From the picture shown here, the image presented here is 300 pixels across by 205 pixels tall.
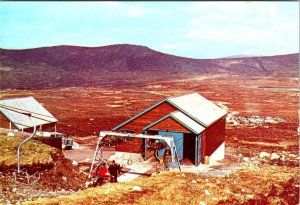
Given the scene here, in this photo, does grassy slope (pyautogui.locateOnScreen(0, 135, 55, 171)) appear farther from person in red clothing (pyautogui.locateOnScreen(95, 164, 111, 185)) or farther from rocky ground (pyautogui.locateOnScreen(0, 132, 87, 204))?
person in red clothing (pyautogui.locateOnScreen(95, 164, 111, 185))

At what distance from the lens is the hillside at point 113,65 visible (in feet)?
506

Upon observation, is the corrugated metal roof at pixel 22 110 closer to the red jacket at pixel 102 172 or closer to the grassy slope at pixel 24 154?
the grassy slope at pixel 24 154

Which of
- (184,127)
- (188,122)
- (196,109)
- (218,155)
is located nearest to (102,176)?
(184,127)

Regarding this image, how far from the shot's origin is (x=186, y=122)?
1056 inches

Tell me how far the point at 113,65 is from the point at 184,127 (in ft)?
513

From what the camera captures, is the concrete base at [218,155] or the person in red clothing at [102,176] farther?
the concrete base at [218,155]

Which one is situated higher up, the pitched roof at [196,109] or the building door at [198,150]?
the pitched roof at [196,109]

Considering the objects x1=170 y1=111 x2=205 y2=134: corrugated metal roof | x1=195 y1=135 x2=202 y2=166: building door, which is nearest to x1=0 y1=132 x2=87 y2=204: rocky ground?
x1=170 y1=111 x2=205 y2=134: corrugated metal roof

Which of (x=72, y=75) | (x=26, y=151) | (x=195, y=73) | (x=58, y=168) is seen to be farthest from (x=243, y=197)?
(x=195, y=73)

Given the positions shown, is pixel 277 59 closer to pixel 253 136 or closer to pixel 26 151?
pixel 253 136

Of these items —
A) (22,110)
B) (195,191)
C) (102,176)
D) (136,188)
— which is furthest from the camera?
(22,110)

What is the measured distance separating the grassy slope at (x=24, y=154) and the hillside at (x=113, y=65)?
119783mm

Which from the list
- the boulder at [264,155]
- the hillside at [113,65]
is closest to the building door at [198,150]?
the boulder at [264,155]

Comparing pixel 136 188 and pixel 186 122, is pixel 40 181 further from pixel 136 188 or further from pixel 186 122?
pixel 186 122
